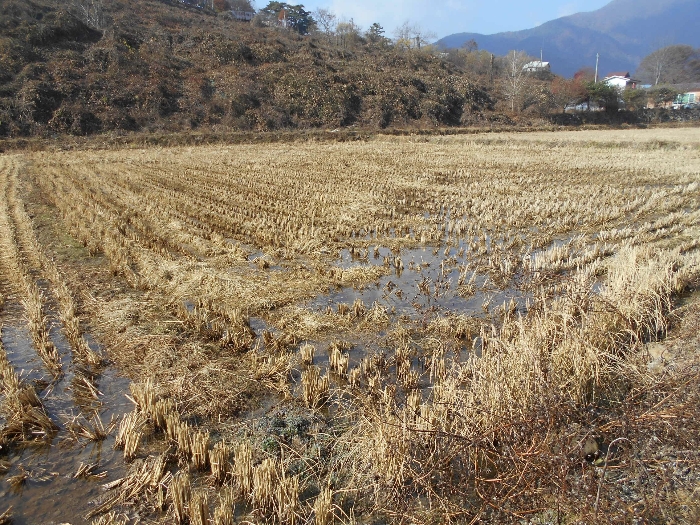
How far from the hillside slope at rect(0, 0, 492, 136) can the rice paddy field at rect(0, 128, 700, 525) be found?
2409 centimetres

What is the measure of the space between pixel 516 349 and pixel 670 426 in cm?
135

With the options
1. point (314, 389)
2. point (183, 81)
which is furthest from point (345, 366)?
point (183, 81)

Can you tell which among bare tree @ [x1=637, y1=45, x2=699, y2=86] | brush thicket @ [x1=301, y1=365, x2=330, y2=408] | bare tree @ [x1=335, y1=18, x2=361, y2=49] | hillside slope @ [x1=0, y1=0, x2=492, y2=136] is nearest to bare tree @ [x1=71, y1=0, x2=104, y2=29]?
hillside slope @ [x1=0, y1=0, x2=492, y2=136]

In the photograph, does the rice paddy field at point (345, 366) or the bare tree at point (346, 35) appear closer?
the rice paddy field at point (345, 366)

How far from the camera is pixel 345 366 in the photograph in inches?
197

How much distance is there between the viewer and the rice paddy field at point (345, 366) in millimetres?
3205

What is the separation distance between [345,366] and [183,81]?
40.5 m

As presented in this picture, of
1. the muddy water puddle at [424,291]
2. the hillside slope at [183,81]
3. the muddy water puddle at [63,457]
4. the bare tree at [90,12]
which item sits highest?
the bare tree at [90,12]

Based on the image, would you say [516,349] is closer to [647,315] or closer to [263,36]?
[647,315]

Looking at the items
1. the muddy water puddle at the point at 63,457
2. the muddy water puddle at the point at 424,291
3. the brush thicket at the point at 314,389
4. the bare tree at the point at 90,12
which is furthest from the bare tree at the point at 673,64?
the muddy water puddle at the point at 63,457

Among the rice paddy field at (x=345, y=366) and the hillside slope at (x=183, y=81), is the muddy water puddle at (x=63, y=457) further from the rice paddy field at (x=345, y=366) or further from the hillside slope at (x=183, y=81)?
the hillside slope at (x=183, y=81)

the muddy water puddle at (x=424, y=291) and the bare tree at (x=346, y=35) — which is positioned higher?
the bare tree at (x=346, y=35)

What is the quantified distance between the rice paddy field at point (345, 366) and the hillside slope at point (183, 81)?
2409 centimetres

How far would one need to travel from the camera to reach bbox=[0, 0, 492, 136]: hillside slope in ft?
106
